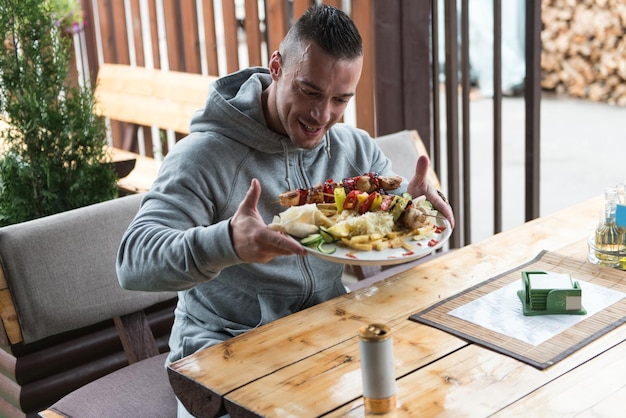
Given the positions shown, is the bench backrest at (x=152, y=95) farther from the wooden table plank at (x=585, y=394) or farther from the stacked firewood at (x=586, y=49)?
the stacked firewood at (x=586, y=49)

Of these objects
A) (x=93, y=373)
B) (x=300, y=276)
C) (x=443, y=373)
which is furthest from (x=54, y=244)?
(x=443, y=373)

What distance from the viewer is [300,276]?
6.24 feet

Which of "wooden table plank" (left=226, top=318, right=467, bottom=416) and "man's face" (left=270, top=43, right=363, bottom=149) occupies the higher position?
"man's face" (left=270, top=43, right=363, bottom=149)

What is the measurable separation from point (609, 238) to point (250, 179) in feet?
2.85

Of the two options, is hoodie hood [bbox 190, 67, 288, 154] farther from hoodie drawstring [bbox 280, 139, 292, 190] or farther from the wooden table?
the wooden table

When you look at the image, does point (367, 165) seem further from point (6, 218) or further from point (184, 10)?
point (184, 10)

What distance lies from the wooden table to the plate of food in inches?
6.5

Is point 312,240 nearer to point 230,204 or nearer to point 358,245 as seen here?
point 358,245

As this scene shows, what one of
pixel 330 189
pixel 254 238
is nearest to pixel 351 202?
pixel 330 189

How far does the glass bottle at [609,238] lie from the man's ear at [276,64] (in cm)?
84

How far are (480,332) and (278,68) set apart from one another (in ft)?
2.55

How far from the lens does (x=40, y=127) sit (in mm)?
2660

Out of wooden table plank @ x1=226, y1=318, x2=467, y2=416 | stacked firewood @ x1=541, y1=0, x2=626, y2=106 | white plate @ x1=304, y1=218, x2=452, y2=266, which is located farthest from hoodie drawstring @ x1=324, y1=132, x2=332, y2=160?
stacked firewood @ x1=541, y1=0, x2=626, y2=106

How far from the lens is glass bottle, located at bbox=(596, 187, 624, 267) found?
1869mm
